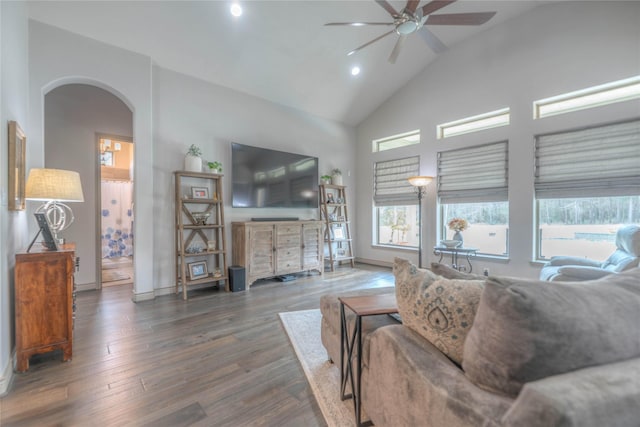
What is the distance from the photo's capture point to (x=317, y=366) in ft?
7.03

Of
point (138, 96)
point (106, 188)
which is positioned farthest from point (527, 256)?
point (106, 188)

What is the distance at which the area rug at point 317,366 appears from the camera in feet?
5.42

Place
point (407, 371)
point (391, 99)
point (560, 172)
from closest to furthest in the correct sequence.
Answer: point (407, 371), point (560, 172), point (391, 99)

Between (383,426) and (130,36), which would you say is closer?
(383,426)

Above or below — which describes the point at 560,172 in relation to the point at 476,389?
above

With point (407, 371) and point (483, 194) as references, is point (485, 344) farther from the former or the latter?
point (483, 194)

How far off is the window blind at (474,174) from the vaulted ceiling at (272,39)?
74.4 inches

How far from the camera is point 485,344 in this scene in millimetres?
831

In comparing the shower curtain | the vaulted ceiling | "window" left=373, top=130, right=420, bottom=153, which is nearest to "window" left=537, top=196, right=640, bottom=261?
"window" left=373, top=130, right=420, bottom=153

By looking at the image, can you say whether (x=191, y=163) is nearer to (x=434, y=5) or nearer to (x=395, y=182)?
(x=434, y=5)

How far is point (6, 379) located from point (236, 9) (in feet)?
13.5

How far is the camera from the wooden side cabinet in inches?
82.3

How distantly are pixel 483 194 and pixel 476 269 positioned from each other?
1.27 m

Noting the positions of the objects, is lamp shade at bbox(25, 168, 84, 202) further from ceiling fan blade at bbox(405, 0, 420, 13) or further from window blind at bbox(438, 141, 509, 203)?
window blind at bbox(438, 141, 509, 203)
